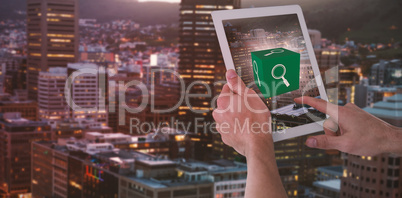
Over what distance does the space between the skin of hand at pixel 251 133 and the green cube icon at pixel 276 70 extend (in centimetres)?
12

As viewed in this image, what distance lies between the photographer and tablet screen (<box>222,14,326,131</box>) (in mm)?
882

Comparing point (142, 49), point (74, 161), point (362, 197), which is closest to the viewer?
point (362, 197)

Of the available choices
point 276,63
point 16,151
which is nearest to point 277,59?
point 276,63

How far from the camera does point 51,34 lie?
10.2 meters

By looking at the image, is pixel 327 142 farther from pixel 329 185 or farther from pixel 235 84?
pixel 329 185

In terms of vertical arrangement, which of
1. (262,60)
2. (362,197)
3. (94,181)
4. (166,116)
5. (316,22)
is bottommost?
(94,181)

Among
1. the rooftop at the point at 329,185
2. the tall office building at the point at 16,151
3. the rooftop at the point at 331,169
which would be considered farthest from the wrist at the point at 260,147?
the tall office building at the point at 16,151

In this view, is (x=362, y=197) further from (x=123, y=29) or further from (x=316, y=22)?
(x=123, y=29)

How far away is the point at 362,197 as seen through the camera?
557 centimetres

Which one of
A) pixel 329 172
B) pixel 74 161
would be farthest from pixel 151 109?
pixel 329 172

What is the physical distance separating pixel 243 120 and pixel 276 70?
21 cm

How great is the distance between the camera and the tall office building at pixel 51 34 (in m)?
9.31

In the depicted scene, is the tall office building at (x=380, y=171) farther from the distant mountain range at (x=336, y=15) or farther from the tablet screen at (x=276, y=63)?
the tablet screen at (x=276, y=63)

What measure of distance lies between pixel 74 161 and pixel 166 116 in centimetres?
212
